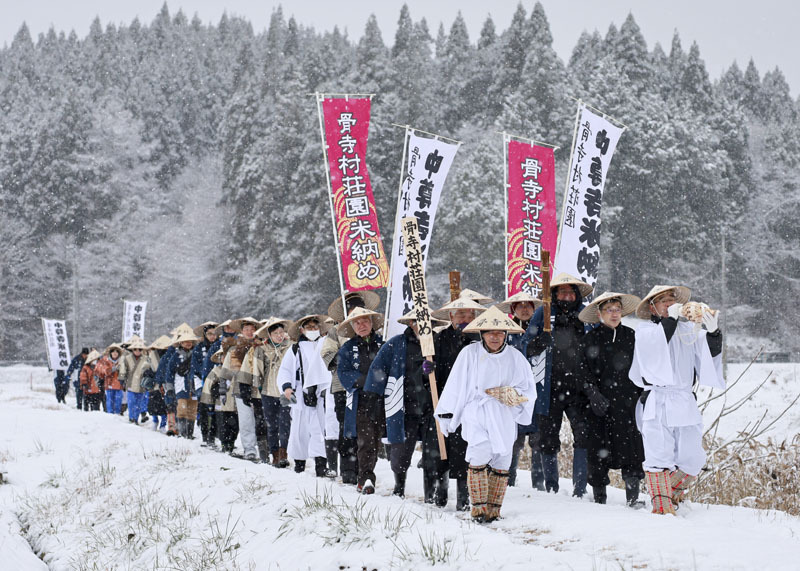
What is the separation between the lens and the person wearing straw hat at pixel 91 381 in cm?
2592

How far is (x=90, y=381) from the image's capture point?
26.0 meters

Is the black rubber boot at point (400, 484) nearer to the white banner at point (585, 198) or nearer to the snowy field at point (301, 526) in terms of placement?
the snowy field at point (301, 526)

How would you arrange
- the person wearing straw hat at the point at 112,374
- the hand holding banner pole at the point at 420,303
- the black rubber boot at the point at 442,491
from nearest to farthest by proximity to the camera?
the hand holding banner pole at the point at 420,303
the black rubber boot at the point at 442,491
the person wearing straw hat at the point at 112,374

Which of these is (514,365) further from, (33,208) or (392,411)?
(33,208)

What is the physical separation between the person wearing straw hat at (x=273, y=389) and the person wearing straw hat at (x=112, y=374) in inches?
479

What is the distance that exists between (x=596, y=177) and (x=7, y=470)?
10904mm

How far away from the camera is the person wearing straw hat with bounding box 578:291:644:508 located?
8461 mm

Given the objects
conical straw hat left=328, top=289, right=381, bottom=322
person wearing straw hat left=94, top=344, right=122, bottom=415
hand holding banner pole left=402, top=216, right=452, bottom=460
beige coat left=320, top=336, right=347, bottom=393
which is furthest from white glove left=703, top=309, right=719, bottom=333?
person wearing straw hat left=94, top=344, right=122, bottom=415

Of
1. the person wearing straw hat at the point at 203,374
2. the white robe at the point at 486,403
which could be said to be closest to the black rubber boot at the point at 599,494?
the white robe at the point at 486,403

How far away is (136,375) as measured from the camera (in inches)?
781

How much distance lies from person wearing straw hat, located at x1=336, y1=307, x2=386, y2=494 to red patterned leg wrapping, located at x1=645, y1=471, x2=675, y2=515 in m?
3.06

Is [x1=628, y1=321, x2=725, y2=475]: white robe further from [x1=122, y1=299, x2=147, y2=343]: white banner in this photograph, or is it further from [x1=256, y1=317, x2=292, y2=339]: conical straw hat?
[x1=122, y1=299, x2=147, y2=343]: white banner

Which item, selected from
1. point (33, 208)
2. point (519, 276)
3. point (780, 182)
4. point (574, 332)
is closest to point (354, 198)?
point (519, 276)

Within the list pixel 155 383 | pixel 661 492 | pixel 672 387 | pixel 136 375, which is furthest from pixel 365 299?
pixel 136 375
